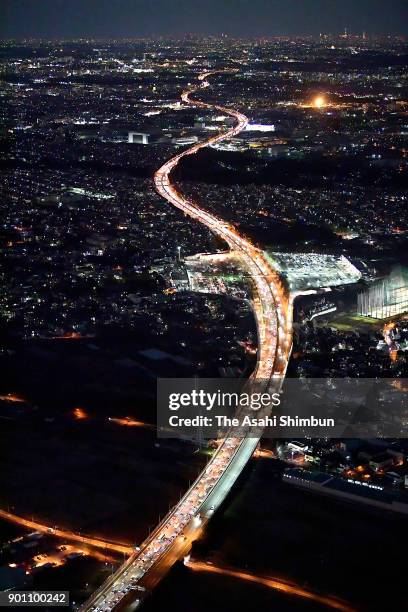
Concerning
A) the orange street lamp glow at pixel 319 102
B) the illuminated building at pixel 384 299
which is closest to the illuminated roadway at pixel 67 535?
the illuminated building at pixel 384 299

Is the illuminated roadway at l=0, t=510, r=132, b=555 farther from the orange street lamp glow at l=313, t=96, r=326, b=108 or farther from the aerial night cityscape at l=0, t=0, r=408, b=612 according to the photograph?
the orange street lamp glow at l=313, t=96, r=326, b=108

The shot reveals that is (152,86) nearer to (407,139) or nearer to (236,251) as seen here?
(407,139)

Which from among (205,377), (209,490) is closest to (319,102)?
(205,377)

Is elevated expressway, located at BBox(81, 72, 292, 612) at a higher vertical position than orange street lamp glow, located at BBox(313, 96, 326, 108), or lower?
lower

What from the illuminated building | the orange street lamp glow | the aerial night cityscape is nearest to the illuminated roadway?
the aerial night cityscape

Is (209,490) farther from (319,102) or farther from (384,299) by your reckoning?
(319,102)

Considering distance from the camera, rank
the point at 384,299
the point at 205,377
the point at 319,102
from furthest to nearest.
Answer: the point at 319,102
the point at 384,299
the point at 205,377

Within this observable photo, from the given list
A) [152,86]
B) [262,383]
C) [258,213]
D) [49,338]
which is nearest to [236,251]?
[258,213]
